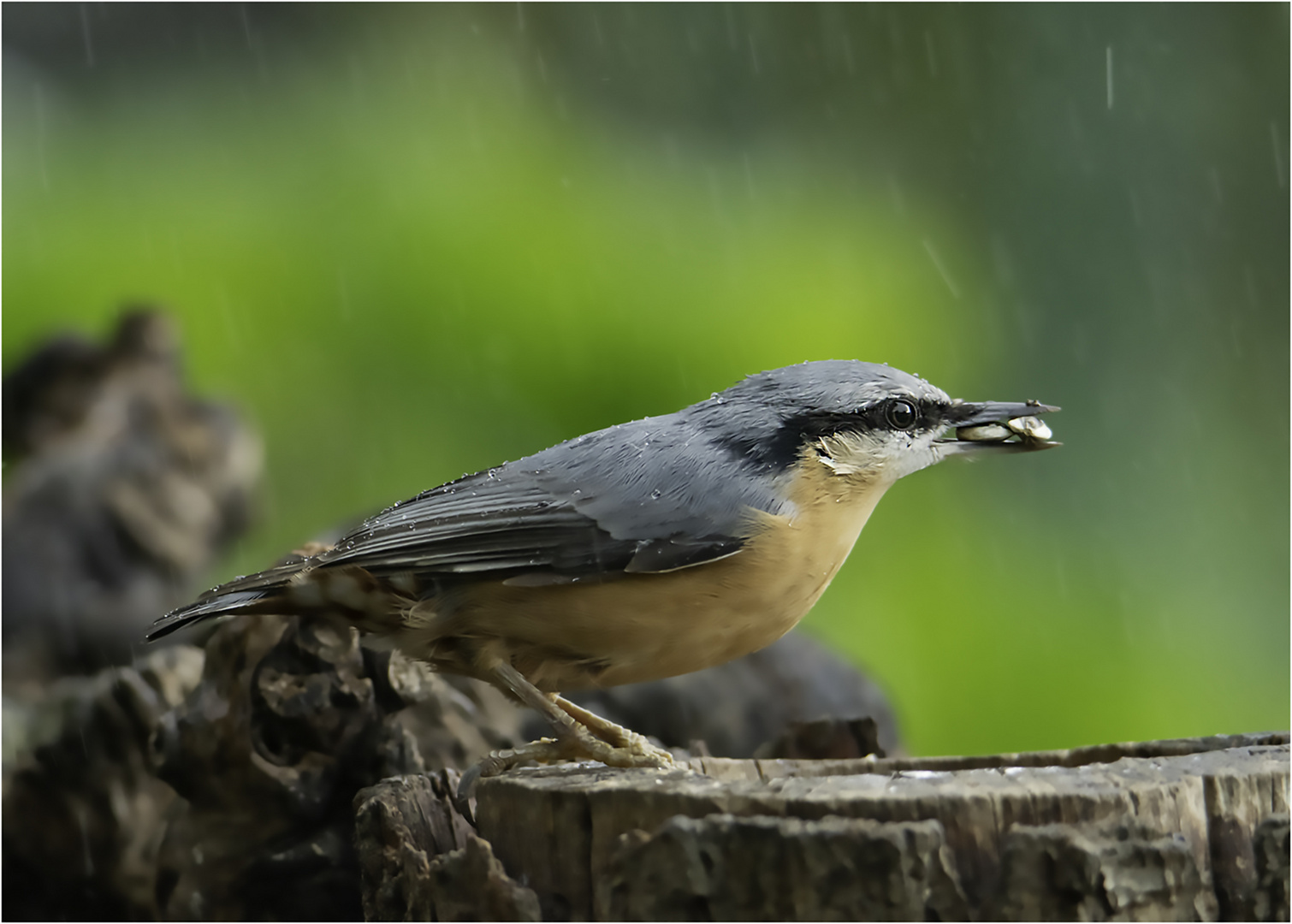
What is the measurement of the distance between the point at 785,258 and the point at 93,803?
3.67 m

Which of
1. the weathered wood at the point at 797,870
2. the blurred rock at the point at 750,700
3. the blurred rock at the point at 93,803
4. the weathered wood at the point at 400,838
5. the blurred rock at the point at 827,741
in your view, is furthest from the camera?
the blurred rock at the point at 750,700

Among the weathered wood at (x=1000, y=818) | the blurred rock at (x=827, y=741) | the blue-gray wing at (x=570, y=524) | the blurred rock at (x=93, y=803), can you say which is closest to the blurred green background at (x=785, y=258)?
the blurred rock at (x=93, y=803)

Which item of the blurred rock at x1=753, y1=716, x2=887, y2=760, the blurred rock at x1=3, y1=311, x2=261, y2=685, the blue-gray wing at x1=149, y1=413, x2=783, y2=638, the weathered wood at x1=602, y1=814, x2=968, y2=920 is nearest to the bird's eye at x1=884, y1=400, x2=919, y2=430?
the blue-gray wing at x1=149, y1=413, x2=783, y2=638

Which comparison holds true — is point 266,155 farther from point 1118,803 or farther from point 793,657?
point 1118,803

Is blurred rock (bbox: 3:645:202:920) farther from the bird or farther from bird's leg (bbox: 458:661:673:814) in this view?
bird's leg (bbox: 458:661:673:814)

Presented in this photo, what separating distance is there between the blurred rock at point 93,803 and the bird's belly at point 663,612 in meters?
1.27

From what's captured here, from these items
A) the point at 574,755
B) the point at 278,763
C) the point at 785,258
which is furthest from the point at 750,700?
the point at 785,258

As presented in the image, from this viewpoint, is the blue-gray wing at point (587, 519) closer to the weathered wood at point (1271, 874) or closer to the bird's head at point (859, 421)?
the bird's head at point (859, 421)

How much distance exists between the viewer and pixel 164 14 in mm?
5938

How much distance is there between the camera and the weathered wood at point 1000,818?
1545 millimetres

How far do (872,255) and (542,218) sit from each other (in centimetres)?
157

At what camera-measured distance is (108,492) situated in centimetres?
435

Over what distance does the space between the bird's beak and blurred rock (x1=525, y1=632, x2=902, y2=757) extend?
1.21 meters

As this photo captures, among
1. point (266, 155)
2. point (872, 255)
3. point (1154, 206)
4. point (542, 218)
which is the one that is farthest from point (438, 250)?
point (1154, 206)
